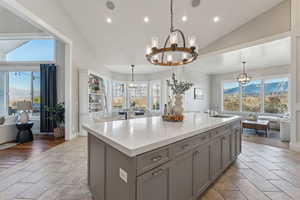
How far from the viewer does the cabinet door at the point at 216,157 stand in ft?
6.70

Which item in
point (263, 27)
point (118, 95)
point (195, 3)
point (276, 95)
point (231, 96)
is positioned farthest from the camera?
point (231, 96)

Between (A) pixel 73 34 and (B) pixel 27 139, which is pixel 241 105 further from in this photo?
(B) pixel 27 139

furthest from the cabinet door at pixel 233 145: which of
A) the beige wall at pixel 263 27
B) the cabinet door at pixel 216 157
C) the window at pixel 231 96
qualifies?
the window at pixel 231 96

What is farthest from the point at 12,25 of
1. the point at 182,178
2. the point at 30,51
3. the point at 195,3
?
the point at 182,178

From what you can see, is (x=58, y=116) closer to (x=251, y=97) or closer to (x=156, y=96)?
(x=156, y=96)

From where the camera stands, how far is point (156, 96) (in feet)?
26.0

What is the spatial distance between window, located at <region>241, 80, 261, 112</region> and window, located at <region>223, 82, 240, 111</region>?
11.9 inches

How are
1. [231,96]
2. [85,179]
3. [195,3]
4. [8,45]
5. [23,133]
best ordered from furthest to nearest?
[231,96]
[8,45]
[23,133]
[195,3]
[85,179]

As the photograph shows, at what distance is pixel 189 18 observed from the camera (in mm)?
4219

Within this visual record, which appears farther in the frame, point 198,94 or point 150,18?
point 198,94

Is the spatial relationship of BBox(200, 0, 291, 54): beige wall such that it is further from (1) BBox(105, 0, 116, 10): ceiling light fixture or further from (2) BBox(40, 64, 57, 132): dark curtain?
(2) BBox(40, 64, 57, 132): dark curtain

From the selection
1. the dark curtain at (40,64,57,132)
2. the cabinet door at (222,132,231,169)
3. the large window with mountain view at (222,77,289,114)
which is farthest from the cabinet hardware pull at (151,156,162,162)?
the large window with mountain view at (222,77,289,114)

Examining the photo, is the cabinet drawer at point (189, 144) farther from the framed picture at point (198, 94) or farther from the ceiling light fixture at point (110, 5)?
the framed picture at point (198, 94)

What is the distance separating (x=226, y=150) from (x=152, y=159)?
72.0 inches
